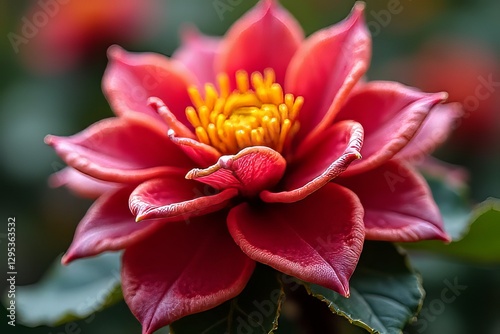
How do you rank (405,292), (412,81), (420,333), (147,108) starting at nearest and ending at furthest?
(405,292) < (147,108) < (420,333) < (412,81)

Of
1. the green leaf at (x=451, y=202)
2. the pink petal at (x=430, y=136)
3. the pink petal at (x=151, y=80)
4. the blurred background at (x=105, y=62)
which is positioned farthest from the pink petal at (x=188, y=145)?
the blurred background at (x=105, y=62)

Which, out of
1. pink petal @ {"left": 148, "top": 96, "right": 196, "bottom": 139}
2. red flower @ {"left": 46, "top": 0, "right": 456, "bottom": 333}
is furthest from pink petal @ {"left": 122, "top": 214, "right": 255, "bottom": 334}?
pink petal @ {"left": 148, "top": 96, "right": 196, "bottom": 139}

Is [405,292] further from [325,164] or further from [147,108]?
[147,108]

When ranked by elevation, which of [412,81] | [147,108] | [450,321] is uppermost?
[147,108]

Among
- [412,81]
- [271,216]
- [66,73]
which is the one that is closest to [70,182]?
[271,216]

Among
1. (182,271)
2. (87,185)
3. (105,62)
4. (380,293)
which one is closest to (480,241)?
(380,293)

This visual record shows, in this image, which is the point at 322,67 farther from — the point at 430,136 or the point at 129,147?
the point at 129,147
